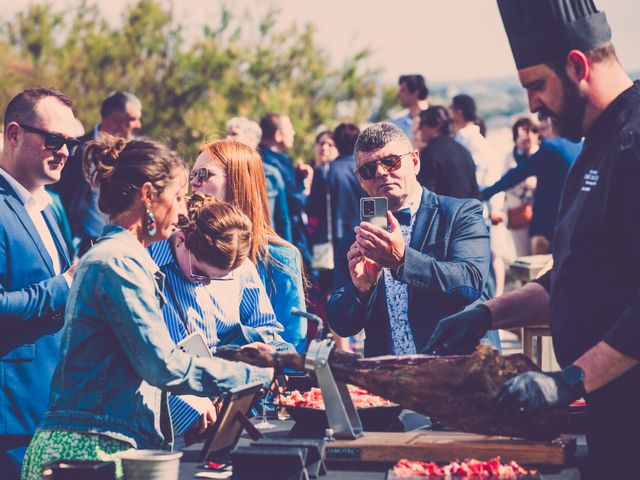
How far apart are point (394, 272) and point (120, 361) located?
1.34 m

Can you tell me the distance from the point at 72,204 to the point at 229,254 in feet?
12.5

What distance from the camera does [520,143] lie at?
11.6 m

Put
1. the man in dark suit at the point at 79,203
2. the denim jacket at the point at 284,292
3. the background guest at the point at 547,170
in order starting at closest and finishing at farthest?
the denim jacket at the point at 284,292, the man in dark suit at the point at 79,203, the background guest at the point at 547,170

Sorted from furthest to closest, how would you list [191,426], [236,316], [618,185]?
[236,316], [191,426], [618,185]

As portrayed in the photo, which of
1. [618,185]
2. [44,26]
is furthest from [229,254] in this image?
[44,26]

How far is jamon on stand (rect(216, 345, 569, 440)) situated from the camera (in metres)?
2.78

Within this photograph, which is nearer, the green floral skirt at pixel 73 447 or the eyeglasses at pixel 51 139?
the green floral skirt at pixel 73 447

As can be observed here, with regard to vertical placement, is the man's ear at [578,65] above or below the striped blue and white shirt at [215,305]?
above

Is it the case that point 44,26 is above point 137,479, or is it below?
above

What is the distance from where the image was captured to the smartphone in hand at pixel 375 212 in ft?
12.3

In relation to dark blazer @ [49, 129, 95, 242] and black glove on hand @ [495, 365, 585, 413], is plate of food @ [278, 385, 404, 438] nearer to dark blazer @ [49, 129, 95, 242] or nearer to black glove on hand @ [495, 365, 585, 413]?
black glove on hand @ [495, 365, 585, 413]

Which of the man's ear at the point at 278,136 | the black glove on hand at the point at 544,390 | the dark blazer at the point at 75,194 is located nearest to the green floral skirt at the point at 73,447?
the black glove on hand at the point at 544,390

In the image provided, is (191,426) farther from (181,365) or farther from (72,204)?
(72,204)

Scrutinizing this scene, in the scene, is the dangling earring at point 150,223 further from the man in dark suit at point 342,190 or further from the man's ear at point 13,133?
the man in dark suit at point 342,190
